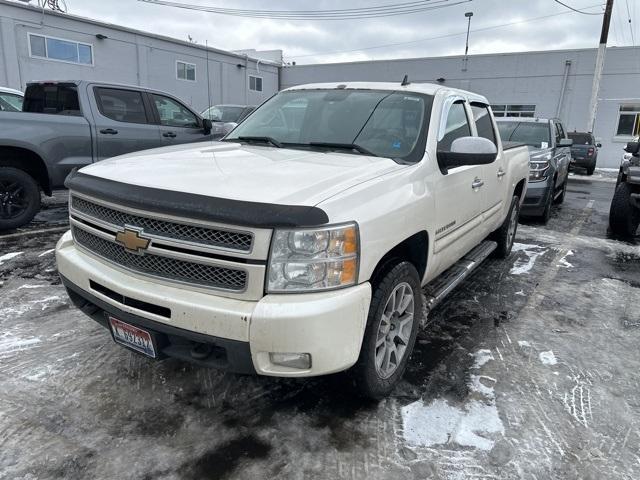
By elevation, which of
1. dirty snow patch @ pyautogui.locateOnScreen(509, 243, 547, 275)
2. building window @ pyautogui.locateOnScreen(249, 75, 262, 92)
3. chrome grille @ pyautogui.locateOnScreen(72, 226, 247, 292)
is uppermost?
building window @ pyautogui.locateOnScreen(249, 75, 262, 92)

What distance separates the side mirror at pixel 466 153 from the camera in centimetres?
310

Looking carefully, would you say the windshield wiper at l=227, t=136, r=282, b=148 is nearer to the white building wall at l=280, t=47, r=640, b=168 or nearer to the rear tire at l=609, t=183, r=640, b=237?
the rear tire at l=609, t=183, r=640, b=237

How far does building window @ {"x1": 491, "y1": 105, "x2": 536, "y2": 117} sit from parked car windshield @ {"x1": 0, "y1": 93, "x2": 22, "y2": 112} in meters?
20.4

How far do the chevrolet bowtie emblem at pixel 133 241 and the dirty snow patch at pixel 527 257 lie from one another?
4.29 metres

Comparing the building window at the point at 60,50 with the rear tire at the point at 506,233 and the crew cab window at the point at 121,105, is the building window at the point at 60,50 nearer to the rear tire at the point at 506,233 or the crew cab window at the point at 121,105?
the crew cab window at the point at 121,105

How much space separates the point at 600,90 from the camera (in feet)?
71.5

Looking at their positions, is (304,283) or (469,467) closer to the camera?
(304,283)

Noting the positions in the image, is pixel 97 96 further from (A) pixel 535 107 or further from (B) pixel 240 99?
(A) pixel 535 107

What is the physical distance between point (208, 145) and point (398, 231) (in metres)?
1.77

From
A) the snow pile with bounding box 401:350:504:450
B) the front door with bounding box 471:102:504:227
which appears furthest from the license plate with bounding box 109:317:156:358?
the front door with bounding box 471:102:504:227

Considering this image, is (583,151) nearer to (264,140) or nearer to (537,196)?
(537,196)

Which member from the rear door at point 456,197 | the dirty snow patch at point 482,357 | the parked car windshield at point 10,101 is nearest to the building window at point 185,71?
the parked car windshield at point 10,101

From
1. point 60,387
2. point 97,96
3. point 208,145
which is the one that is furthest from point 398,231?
point 97,96

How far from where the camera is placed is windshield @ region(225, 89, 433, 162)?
3252mm
